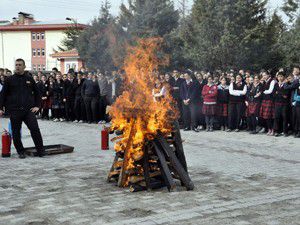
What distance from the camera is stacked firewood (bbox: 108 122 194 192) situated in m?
7.14

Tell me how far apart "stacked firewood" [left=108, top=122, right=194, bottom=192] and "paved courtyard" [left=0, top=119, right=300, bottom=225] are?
0.58ft

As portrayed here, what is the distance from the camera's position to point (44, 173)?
8523 mm

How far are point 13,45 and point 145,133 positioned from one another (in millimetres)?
72403

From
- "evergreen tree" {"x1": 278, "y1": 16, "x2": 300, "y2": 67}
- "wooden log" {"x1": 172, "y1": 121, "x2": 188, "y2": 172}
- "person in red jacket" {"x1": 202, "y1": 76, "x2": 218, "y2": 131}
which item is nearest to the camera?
"wooden log" {"x1": 172, "y1": 121, "x2": 188, "y2": 172}

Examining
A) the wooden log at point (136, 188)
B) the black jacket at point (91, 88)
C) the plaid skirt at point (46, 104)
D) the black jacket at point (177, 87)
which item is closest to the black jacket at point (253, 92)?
the black jacket at point (177, 87)

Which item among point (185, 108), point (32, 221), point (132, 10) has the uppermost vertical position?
point (132, 10)

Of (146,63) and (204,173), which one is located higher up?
(146,63)

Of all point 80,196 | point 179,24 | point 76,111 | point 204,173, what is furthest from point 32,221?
point 179,24

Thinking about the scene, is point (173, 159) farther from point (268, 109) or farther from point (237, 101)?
point (237, 101)

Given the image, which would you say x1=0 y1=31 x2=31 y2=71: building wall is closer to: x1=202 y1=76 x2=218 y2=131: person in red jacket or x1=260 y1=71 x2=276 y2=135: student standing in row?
x1=202 y1=76 x2=218 y2=131: person in red jacket

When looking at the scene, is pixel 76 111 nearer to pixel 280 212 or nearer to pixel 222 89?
pixel 222 89

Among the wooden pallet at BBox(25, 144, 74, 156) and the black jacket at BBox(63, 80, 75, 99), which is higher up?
the black jacket at BBox(63, 80, 75, 99)

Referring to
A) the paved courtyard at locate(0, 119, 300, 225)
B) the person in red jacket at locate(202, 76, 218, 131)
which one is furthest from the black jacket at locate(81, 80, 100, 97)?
the paved courtyard at locate(0, 119, 300, 225)

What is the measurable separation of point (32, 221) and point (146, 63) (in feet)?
10.3
